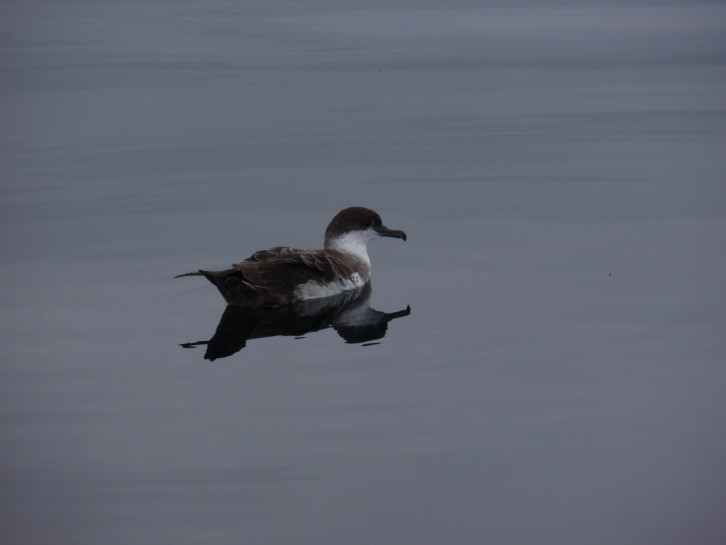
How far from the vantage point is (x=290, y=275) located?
30.4ft

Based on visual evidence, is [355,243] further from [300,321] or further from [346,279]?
[300,321]

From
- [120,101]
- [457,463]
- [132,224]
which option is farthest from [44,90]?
[457,463]

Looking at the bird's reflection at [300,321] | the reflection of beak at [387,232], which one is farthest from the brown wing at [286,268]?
the reflection of beak at [387,232]

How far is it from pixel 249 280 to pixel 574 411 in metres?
3.06

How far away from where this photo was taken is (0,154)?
14.3 metres

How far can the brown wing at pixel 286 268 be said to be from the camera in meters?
9.08

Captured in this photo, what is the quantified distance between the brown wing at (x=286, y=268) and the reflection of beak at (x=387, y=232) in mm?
844

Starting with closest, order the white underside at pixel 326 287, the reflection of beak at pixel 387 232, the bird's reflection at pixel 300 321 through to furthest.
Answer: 1. the bird's reflection at pixel 300 321
2. the white underside at pixel 326 287
3. the reflection of beak at pixel 387 232

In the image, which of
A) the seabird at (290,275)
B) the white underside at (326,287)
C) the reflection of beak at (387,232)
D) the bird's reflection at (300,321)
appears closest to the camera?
the bird's reflection at (300,321)

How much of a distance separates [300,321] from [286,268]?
49 cm

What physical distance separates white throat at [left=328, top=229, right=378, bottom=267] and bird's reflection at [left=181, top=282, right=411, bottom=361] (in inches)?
26.3

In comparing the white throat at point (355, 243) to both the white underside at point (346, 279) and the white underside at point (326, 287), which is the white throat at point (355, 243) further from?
the white underside at point (326, 287)

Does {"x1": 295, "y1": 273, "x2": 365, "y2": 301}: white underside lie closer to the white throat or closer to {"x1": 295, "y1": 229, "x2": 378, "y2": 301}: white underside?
{"x1": 295, "y1": 229, "x2": 378, "y2": 301}: white underside

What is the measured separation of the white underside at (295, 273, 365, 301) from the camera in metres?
9.38
